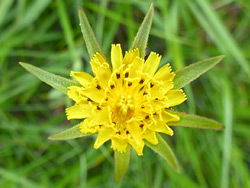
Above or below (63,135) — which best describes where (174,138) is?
below

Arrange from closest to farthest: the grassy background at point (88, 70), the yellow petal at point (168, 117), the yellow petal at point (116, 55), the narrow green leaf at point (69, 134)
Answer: the narrow green leaf at point (69, 134)
the yellow petal at point (168, 117)
the yellow petal at point (116, 55)
the grassy background at point (88, 70)

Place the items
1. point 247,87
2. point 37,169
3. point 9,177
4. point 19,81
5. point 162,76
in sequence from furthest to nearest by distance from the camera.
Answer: point 247,87
point 37,169
point 19,81
point 9,177
point 162,76

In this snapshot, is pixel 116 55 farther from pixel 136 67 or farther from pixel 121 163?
pixel 121 163

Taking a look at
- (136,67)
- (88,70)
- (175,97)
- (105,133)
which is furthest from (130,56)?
(88,70)

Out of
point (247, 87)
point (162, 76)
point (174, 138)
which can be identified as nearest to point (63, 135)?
point (162, 76)

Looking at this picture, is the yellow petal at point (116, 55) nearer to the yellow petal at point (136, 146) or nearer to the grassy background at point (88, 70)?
the yellow petal at point (136, 146)

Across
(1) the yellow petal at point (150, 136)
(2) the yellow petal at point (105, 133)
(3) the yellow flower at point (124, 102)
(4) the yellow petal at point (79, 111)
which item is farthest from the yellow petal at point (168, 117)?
(4) the yellow petal at point (79, 111)

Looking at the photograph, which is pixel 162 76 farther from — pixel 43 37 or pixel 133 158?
pixel 43 37
